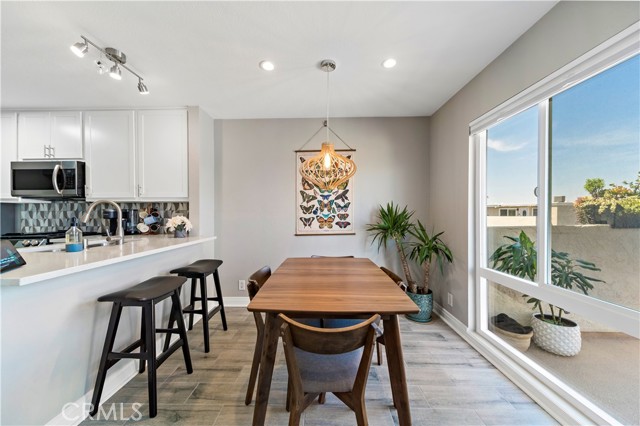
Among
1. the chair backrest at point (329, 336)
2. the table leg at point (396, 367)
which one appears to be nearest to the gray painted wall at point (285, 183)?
the table leg at point (396, 367)

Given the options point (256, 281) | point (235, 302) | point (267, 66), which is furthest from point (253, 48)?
point (235, 302)

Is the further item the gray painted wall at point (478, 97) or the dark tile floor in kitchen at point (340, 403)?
the dark tile floor in kitchen at point (340, 403)

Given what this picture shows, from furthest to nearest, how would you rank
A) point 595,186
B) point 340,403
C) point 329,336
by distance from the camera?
1. point 340,403
2. point 595,186
3. point 329,336

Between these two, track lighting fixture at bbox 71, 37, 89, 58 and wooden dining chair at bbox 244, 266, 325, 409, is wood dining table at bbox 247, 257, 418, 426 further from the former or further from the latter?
track lighting fixture at bbox 71, 37, 89, 58

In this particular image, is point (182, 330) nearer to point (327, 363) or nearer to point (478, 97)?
point (327, 363)

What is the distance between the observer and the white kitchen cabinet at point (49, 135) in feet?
9.11

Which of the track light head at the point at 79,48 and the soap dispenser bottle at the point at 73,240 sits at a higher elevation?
the track light head at the point at 79,48

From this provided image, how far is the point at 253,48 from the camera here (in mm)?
1767

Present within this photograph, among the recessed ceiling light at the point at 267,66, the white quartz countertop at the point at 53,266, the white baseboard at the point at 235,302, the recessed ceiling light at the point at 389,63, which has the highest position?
the recessed ceiling light at the point at 267,66

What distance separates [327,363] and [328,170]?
1.42 metres

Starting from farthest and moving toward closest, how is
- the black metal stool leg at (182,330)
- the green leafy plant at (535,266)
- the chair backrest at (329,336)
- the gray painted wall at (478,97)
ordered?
the black metal stool leg at (182,330), the green leafy plant at (535,266), the gray painted wall at (478,97), the chair backrest at (329,336)

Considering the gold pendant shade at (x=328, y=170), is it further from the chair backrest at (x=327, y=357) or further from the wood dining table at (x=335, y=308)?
the chair backrest at (x=327, y=357)

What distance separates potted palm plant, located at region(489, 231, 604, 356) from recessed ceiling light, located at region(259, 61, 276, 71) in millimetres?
2536

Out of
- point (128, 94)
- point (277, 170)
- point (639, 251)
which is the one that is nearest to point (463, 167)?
point (639, 251)
